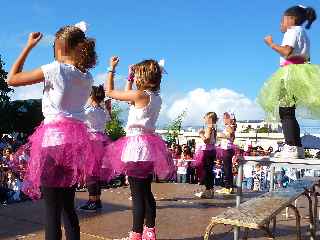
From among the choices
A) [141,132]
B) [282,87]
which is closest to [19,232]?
[141,132]

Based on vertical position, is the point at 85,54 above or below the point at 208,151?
above

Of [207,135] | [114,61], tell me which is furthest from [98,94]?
[207,135]

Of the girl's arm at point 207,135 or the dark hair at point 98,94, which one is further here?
the girl's arm at point 207,135

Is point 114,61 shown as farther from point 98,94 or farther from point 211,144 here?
point 211,144

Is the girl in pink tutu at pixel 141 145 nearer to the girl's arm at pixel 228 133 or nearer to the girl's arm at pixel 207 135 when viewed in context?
the girl's arm at pixel 207 135

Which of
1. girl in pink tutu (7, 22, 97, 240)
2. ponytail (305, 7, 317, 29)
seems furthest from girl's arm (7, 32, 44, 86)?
ponytail (305, 7, 317, 29)

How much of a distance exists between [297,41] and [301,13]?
1.21 feet

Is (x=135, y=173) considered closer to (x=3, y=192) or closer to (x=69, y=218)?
(x=69, y=218)

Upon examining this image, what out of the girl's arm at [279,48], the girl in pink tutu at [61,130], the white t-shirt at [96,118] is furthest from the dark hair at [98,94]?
the girl in pink tutu at [61,130]

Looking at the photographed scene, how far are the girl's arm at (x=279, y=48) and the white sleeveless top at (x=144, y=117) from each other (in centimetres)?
125

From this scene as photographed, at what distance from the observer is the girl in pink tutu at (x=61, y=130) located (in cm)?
332

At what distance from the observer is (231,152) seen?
908 centimetres

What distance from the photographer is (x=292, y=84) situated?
4.66m

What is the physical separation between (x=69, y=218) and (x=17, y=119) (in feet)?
125
